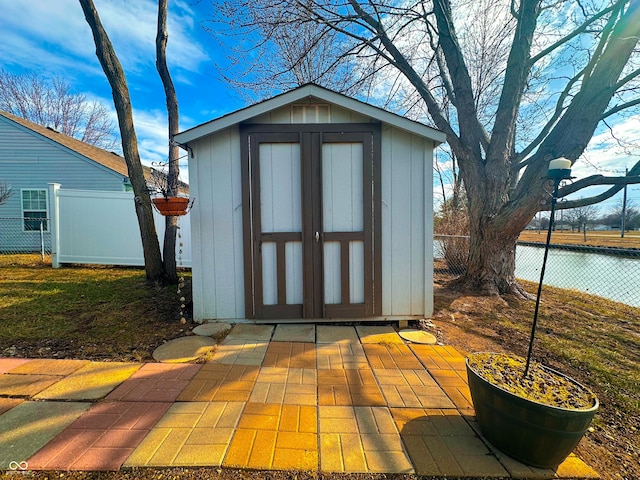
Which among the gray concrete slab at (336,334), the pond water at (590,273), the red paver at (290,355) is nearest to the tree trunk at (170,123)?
the red paver at (290,355)

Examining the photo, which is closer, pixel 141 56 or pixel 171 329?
pixel 171 329

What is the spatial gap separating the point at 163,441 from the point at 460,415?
2037 mm

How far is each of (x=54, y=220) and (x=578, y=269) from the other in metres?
15.3

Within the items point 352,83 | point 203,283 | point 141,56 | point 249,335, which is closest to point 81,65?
point 141,56

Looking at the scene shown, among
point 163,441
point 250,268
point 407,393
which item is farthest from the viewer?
point 250,268

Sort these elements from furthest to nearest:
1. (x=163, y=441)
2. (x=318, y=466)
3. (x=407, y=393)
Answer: (x=407, y=393), (x=163, y=441), (x=318, y=466)

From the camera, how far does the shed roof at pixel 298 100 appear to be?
11.5 ft

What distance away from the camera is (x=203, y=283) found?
12.3 feet

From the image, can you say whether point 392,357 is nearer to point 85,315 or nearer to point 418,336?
point 418,336

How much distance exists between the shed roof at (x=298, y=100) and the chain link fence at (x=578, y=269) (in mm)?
4645

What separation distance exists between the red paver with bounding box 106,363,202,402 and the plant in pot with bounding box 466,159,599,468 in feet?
7.40

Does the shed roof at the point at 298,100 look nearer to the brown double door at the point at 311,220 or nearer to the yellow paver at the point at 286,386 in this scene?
the brown double door at the point at 311,220

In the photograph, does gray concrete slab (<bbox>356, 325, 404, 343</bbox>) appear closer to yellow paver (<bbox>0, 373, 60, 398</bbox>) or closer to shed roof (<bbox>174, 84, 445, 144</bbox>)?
shed roof (<bbox>174, 84, 445, 144</bbox>)

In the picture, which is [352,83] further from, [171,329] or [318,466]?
[318,466]
